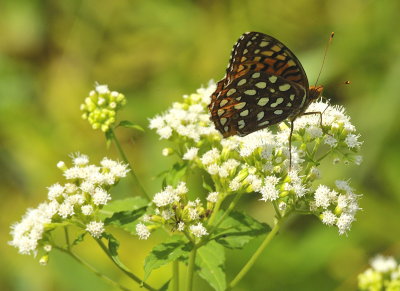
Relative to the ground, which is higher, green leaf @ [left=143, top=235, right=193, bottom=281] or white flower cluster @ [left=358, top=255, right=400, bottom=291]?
green leaf @ [left=143, top=235, right=193, bottom=281]

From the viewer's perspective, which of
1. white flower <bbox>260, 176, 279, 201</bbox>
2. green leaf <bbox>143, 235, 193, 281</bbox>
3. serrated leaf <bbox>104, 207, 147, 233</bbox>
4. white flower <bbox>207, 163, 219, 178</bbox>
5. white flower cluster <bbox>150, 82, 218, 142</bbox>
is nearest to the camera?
green leaf <bbox>143, 235, 193, 281</bbox>

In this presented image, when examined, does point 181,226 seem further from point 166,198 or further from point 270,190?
point 270,190

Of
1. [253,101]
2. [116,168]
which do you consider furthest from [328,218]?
[116,168]

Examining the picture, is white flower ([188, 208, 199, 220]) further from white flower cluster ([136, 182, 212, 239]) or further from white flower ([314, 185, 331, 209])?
white flower ([314, 185, 331, 209])

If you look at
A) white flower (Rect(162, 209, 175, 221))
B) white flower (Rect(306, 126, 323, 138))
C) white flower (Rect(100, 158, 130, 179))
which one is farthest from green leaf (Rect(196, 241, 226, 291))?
white flower (Rect(306, 126, 323, 138))

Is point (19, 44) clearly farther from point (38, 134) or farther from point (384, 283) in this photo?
point (384, 283)

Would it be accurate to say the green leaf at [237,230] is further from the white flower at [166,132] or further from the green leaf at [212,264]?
the white flower at [166,132]
